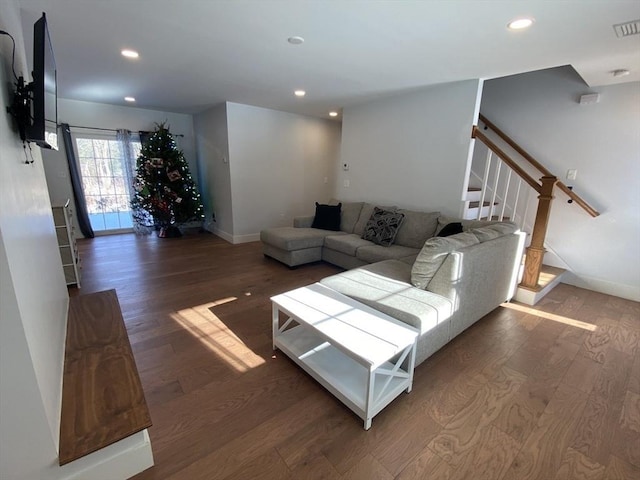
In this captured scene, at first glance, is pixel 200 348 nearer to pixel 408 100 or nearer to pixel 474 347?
pixel 474 347

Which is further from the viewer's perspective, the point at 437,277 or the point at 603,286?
the point at 603,286

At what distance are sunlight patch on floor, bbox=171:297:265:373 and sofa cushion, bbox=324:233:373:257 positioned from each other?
159 cm

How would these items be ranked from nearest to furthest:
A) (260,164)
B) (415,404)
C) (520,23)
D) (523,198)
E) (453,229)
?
(415,404) < (520,23) < (453,229) < (523,198) < (260,164)

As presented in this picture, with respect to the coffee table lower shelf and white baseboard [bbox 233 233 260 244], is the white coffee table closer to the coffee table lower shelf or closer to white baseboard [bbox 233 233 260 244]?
the coffee table lower shelf

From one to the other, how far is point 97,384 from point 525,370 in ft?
8.66

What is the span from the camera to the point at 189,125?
6.10m

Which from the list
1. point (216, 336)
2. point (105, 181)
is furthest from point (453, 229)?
point (105, 181)

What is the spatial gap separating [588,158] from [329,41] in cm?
340

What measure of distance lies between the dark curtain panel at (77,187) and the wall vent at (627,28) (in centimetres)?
697

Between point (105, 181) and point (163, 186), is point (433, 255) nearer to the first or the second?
point (163, 186)

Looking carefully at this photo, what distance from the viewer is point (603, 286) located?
11.3 feet

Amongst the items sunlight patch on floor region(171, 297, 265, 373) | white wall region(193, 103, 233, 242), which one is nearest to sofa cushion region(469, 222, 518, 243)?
sunlight patch on floor region(171, 297, 265, 373)

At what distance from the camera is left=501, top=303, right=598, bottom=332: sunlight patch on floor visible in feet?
8.67

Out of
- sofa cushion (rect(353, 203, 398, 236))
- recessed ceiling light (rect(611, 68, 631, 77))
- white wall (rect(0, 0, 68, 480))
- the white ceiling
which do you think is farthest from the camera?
sofa cushion (rect(353, 203, 398, 236))
